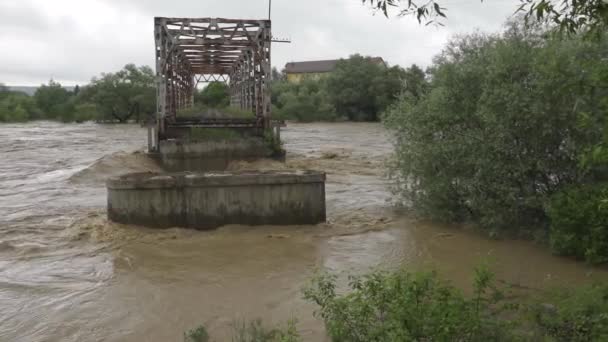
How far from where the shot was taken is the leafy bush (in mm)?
7469

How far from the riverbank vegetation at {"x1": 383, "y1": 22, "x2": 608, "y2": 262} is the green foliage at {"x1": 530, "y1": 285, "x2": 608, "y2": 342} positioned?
8.63 feet

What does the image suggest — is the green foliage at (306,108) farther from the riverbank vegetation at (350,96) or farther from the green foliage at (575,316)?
the green foliage at (575,316)

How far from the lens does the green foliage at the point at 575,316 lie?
13.7 ft

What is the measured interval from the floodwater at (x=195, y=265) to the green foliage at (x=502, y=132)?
664mm

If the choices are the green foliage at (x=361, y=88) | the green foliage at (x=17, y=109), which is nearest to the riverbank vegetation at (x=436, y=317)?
the green foliage at (x=361, y=88)

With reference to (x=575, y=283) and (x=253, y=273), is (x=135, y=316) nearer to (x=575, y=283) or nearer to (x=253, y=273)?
(x=253, y=273)

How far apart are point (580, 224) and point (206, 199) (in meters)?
6.25

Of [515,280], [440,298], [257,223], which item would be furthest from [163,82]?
[440,298]

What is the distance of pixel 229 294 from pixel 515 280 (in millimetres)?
3764

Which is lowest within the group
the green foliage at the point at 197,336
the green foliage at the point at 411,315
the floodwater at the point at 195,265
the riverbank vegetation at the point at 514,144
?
the floodwater at the point at 195,265

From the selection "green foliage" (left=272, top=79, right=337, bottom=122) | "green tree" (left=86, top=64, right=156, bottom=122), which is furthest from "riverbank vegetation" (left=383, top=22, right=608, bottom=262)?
"green tree" (left=86, top=64, right=156, bottom=122)

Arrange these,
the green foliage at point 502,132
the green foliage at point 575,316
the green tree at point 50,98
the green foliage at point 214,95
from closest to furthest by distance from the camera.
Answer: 1. the green foliage at point 575,316
2. the green foliage at point 502,132
3. the green foliage at point 214,95
4. the green tree at point 50,98

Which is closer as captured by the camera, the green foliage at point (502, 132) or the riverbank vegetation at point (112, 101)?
the green foliage at point (502, 132)

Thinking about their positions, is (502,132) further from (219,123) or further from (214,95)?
(214,95)
